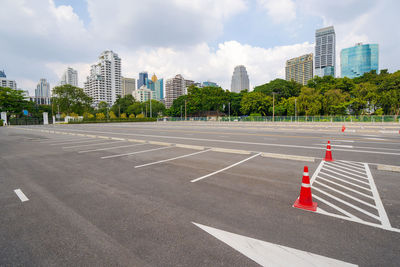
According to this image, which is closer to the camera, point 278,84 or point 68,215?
point 68,215

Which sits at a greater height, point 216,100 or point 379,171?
point 216,100

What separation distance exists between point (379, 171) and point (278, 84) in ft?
265

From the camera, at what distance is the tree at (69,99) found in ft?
228

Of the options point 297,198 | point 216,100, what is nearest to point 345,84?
point 216,100

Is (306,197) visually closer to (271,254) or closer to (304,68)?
(271,254)

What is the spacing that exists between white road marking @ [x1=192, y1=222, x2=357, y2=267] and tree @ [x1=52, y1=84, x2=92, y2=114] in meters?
83.7

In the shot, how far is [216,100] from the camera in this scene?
8031 cm

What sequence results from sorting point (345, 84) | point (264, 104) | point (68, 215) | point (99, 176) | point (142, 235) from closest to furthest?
point (142, 235), point (68, 215), point (99, 176), point (345, 84), point (264, 104)

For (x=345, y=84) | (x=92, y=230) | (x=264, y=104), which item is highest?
(x=345, y=84)

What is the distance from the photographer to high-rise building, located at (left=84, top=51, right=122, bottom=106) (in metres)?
160

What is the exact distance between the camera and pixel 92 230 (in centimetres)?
326

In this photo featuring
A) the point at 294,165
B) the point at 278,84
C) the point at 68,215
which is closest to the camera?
the point at 68,215

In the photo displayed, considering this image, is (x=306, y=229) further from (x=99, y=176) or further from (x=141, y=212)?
(x=99, y=176)

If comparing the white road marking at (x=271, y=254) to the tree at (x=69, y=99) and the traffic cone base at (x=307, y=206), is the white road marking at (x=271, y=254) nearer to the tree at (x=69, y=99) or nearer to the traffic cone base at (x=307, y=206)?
the traffic cone base at (x=307, y=206)
